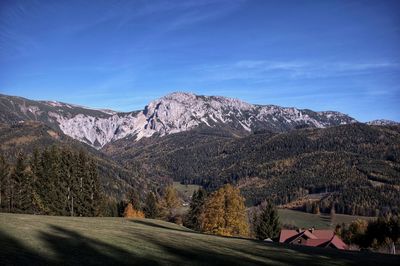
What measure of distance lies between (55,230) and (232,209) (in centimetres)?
4698

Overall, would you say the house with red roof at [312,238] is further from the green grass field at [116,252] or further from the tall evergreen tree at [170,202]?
the green grass field at [116,252]

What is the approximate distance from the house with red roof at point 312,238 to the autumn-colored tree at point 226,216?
77.2ft

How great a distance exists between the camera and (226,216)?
75.8 m

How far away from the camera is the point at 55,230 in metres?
32.9

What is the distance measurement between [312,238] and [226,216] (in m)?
31.4

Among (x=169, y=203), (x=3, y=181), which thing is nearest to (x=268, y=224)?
(x=169, y=203)

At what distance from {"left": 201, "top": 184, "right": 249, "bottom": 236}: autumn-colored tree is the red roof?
23.6m

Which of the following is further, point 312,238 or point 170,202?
point 170,202

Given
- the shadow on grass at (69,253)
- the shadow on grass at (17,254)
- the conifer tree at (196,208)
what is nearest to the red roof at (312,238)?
the conifer tree at (196,208)

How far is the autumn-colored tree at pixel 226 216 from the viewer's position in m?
75.2

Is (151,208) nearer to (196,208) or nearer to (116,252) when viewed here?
(196,208)

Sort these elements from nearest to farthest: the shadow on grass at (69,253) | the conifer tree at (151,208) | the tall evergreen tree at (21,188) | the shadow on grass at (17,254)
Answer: the shadow on grass at (17,254), the shadow on grass at (69,253), the tall evergreen tree at (21,188), the conifer tree at (151,208)

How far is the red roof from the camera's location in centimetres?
9044

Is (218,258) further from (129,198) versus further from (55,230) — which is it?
(129,198)
